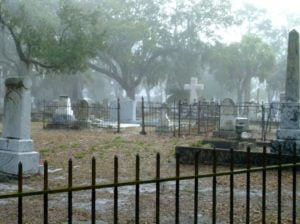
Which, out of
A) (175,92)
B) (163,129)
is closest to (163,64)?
(175,92)

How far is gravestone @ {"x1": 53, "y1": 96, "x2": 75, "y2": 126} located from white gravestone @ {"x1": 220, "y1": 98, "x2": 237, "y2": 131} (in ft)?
27.6

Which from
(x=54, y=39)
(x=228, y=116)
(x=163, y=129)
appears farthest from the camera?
(x=54, y=39)

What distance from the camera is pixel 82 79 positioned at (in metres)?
55.6

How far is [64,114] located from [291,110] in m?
15.0

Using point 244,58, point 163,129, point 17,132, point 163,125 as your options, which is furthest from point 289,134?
point 244,58

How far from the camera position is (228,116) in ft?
64.3

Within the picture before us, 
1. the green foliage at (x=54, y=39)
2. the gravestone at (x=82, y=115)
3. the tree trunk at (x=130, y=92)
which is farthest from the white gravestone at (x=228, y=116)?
the tree trunk at (x=130, y=92)

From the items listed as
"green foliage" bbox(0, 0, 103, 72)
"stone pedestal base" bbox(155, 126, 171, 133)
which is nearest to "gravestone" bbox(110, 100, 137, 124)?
"green foliage" bbox(0, 0, 103, 72)

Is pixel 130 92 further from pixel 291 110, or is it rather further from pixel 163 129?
pixel 291 110

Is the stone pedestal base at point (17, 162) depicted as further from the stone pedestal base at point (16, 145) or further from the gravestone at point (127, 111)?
the gravestone at point (127, 111)

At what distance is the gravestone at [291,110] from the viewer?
11516 mm

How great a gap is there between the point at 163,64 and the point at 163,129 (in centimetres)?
2906

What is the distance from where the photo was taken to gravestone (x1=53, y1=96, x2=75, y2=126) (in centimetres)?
2384

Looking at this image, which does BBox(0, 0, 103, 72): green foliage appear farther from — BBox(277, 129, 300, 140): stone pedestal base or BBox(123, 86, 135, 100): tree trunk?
BBox(123, 86, 135, 100): tree trunk
